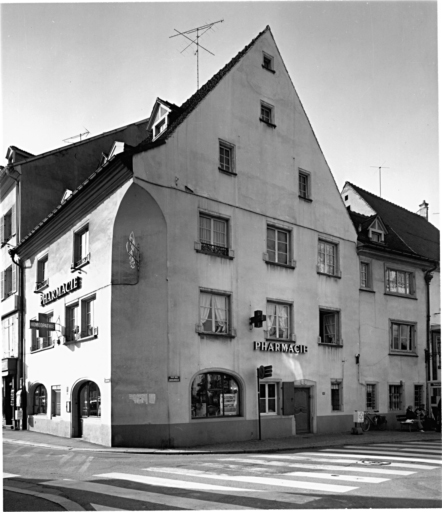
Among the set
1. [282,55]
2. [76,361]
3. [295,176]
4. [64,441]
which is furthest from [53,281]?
[282,55]

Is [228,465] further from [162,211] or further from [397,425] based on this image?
[397,425]

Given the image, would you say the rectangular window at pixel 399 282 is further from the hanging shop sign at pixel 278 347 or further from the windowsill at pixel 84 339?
the windowsill at pixel 84 339

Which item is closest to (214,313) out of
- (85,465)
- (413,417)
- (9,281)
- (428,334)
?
(85,465)

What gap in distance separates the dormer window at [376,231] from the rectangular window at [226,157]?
9905mm

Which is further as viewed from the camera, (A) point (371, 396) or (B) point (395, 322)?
(B) point (395, 322)

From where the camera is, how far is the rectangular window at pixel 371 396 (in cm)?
2990

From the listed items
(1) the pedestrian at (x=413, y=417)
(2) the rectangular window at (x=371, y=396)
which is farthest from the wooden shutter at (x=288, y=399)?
(1) the pedestrian at (x=413, y=417)

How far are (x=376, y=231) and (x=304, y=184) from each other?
234 inches

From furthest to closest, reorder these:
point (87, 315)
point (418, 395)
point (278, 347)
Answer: point (418, 395)
point (278, 347)
point (87, 315)

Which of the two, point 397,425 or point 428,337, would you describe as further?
point 428,337

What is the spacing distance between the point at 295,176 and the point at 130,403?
12.4 metres

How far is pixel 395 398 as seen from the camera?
31219 millimetres

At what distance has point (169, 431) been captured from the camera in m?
21.4

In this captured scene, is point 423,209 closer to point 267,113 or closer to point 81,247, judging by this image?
point 267,113
